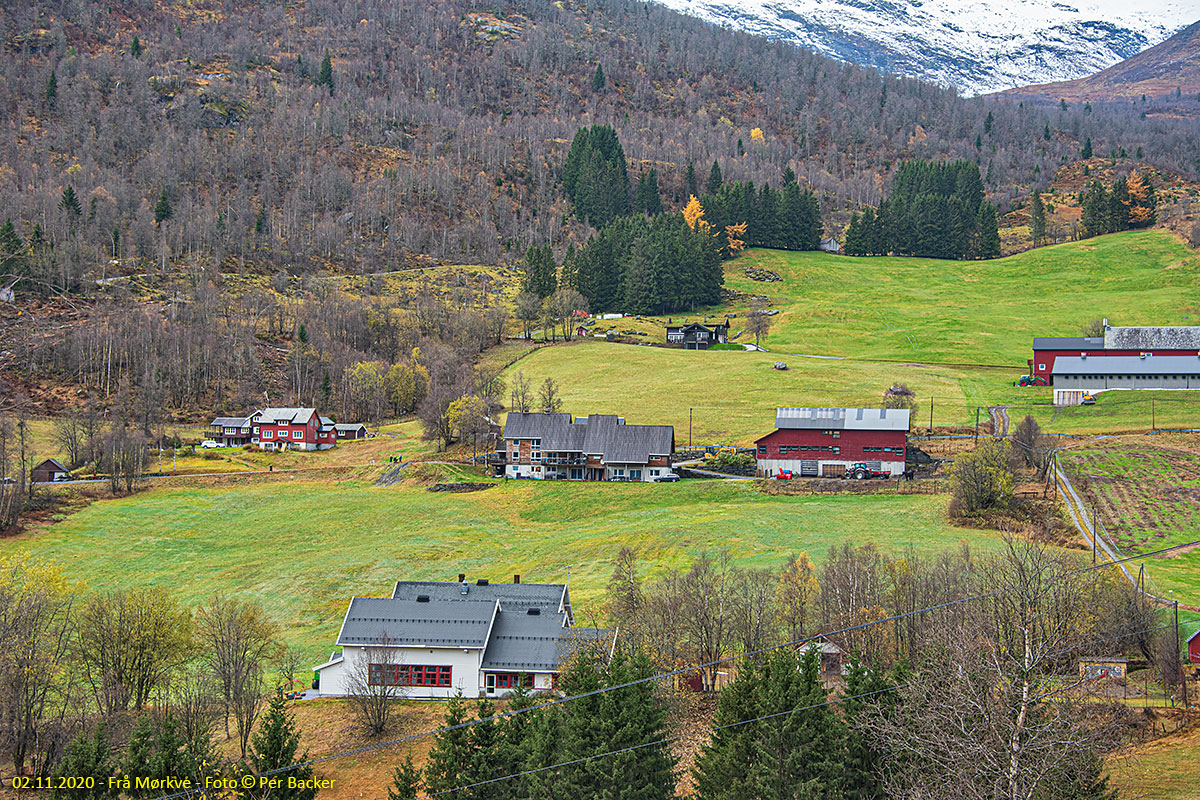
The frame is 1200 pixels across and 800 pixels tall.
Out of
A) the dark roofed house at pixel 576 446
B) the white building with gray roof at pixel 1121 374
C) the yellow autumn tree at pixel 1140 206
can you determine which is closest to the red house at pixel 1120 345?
the white building with gray roof at pixel 1121 374

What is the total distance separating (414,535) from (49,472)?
39246mm

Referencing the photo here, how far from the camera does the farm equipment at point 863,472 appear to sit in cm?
7681

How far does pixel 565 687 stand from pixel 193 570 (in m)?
40.5

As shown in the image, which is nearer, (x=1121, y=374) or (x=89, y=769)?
(x=89, y=769)

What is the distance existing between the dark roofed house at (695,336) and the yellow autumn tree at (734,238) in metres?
45.1

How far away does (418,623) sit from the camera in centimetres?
4697

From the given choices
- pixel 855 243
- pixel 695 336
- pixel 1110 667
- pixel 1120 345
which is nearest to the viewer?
pixel 1110 667

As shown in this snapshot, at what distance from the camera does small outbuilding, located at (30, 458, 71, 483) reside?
86.2 metres

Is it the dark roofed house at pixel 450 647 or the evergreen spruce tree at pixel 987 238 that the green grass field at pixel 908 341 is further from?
the dark roofed house at pixel 450 647

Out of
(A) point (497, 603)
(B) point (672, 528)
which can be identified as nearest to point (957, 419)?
(B) point (672, 528)

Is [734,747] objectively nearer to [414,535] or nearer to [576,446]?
[414,535]

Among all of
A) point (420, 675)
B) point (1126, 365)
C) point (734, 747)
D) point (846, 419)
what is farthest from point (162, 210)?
point (734, 747)

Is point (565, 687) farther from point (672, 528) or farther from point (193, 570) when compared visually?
point (193, 570)

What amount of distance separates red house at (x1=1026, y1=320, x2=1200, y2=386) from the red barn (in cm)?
2864
